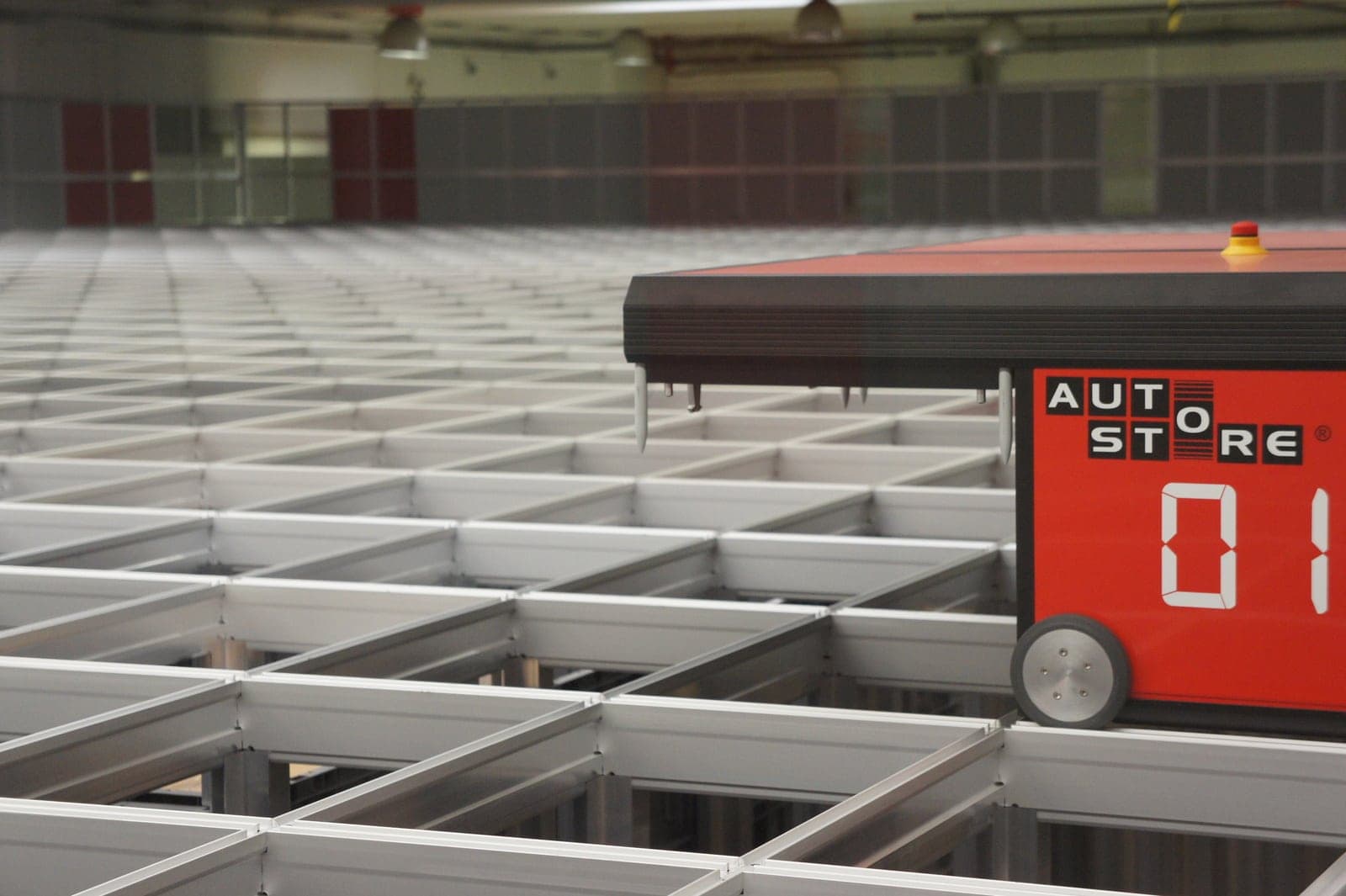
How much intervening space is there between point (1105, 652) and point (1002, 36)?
87.0 feet

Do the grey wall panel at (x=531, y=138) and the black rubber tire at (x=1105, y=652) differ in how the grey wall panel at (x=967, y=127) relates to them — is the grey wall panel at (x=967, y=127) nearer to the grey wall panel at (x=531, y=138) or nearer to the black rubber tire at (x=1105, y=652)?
the grey wall panel at (x=531, y=138)

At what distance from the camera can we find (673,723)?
360cm

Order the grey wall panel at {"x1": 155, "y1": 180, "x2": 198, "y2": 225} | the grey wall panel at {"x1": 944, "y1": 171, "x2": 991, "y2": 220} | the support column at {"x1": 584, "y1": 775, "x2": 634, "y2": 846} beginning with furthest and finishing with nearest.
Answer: the grey wall panel at {"x1": 155, "y1": 180, "x2": 198, "y2": 225}
the grey wall panel at {"x1": 944, "y1": 171, "x2": 991, "y2": 220}
the support column at {"x1": 584, "y1": 775, "x2": 634, "y2": 846}

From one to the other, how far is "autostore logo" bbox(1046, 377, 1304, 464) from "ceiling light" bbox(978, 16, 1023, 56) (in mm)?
26348

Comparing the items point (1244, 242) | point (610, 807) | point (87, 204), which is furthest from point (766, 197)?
point (610, 807)

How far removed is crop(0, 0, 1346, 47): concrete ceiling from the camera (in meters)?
29.1

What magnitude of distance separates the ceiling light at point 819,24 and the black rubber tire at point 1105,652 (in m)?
20.8

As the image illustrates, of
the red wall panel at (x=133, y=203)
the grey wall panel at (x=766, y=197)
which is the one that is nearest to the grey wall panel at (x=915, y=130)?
the grey wall panel at (x=766, y=197)

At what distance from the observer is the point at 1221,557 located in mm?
3346

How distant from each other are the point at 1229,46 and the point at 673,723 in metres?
32.0

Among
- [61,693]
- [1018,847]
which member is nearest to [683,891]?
[1018,847]

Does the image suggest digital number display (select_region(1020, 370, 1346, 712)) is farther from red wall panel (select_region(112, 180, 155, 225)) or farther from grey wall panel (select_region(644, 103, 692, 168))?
grey wall panel (select_region(644, 103, 692, 168))

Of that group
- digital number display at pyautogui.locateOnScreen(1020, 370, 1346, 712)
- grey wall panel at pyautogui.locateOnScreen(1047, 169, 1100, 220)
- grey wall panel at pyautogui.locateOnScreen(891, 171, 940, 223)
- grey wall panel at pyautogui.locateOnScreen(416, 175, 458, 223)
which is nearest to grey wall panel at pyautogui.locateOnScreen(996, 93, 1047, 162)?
grey wall panel at pyautogui.locateOnScreen(1047, 169, 1100, 220)

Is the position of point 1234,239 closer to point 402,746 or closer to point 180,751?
point 402,746
